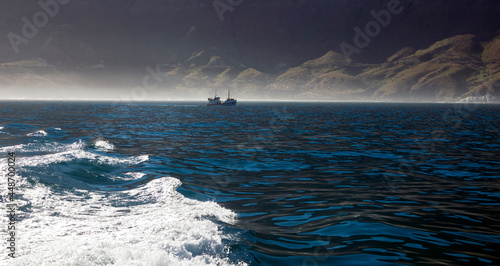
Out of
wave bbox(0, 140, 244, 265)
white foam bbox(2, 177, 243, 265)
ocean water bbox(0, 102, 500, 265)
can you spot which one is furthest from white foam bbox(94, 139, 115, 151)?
white foam bbox(2, 177, 243, 265)

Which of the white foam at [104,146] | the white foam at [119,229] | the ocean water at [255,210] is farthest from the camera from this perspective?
the white foam at [104,146]

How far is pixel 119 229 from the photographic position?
980cm

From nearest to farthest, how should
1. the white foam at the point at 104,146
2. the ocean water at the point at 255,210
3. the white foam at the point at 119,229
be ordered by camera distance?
the white foam at the point at 119,229
the ocean water at the point at 255,210
the white foam at the point at 104,146

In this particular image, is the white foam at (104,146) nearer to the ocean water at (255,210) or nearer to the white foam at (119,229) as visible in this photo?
Result: the ocean water at (255,210)

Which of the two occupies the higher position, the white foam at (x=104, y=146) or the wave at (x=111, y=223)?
the wave at (x=111, y=223)

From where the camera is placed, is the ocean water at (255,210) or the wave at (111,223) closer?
the wave at (111,223)

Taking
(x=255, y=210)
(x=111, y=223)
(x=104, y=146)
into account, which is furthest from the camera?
(x=104, y=146)

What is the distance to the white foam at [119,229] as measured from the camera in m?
7.75

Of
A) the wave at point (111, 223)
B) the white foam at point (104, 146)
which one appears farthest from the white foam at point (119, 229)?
the white foam at point (104, 146)

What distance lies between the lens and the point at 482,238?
10.0m

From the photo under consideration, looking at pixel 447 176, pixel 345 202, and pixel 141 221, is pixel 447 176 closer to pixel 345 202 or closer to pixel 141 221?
pixel 345 202

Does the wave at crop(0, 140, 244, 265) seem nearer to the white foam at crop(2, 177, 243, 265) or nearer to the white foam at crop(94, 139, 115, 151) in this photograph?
the white foam at crop(2, 177, 243, 265)

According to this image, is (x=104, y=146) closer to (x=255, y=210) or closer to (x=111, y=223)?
(x=255, y=210)

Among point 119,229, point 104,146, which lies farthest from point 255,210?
point 104,146
